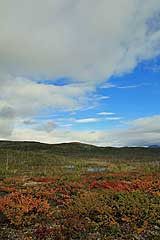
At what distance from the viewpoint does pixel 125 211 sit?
1400 centimetres

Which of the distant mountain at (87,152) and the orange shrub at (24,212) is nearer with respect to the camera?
the orange shrub at (24,212)

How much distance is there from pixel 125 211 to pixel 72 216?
2.54m

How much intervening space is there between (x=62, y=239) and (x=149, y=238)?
11.1 feet

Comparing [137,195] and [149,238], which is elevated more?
[137,195]

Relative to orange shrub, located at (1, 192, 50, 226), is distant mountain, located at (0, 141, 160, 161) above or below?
above

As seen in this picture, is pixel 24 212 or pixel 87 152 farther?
pixel 87 152

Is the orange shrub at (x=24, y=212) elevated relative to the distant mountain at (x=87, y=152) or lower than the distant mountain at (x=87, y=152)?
lower

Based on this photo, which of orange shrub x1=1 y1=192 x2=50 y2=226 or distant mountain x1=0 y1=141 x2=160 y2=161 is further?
distant mountain x1=0 y1=141 x2=160 y2=161

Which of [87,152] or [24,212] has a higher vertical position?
[87,152]

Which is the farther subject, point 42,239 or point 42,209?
point 42,209

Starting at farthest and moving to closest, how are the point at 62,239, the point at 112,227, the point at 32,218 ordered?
1. the point at 32,218
2. the point at 112,227
3. the point at 62,239

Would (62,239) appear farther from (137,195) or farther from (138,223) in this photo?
(137,195)

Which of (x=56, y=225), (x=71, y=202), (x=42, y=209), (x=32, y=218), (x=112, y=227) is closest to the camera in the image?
(x=112, y=227)

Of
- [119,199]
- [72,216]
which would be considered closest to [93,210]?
[72,216]
